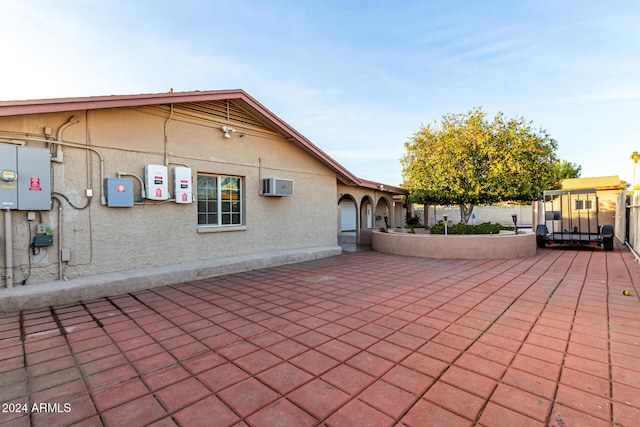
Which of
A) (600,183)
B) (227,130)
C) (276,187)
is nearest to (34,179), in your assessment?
(227,130)

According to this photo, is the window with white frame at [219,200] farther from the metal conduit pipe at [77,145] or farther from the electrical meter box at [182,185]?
the metal conduit pipe at [77,145]

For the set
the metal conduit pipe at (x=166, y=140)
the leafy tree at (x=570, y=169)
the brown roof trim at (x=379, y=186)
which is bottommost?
the brown roof trim at (x=379, y=186)

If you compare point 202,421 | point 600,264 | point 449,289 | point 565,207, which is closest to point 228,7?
point 449,289

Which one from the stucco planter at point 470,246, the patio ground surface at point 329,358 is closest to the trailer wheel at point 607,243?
the stucco planter at point 470,246

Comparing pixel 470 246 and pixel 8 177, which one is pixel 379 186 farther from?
A: pixel 8 177

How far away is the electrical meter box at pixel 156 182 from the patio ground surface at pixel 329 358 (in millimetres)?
2029

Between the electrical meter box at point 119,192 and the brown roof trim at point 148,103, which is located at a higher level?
the brown roof trim at point 148,103

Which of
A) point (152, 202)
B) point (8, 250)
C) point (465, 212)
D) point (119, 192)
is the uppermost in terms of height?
point (119, 192)

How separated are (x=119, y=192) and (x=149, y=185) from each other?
553 mm

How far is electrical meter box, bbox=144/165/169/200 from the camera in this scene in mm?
6219

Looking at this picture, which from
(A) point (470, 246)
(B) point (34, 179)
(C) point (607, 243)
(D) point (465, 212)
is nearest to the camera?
(B) point (34, 179)

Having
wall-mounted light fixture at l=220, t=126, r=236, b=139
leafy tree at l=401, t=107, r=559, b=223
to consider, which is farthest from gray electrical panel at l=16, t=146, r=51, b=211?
leafy tree at l=401, t=107, r=559, b=223

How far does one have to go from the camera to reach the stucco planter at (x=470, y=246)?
9.26 metres

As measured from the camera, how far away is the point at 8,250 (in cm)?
482
